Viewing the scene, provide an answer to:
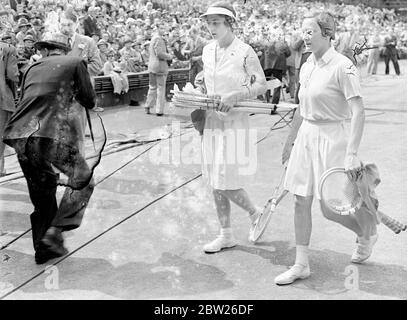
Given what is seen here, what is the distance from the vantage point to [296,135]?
4.84 m

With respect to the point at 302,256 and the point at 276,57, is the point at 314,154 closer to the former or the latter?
the point at 302,256

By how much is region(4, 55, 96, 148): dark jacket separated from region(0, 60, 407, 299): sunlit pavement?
52 centimetres

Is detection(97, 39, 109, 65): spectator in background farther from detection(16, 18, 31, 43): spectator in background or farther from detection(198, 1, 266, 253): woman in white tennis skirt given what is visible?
detection(198, 1, 266, 253): woman in white tennis skirt

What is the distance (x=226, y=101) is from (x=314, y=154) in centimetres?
88

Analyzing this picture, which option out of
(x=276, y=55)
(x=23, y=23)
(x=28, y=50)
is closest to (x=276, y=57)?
(x=276, y=55)

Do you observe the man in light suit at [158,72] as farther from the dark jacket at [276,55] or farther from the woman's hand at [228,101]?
the woman's hand at [228,101]

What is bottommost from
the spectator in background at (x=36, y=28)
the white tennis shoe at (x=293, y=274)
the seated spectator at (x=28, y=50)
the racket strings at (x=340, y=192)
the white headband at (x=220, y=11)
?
the white tennis shoe at (x=293, y=274)

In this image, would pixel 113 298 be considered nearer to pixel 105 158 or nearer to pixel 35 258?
pixel 35 258

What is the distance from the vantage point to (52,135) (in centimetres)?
475

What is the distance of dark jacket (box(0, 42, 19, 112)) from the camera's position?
788cm

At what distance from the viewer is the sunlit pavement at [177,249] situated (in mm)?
4320

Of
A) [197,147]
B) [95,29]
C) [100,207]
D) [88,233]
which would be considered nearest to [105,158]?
[197,147]

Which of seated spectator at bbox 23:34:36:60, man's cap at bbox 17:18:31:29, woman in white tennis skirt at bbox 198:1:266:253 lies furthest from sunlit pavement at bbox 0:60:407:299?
man's cap at bbox 17:18:31:29

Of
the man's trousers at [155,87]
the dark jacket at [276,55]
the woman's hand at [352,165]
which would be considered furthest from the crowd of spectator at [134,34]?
the woman's hand at [352,165]
